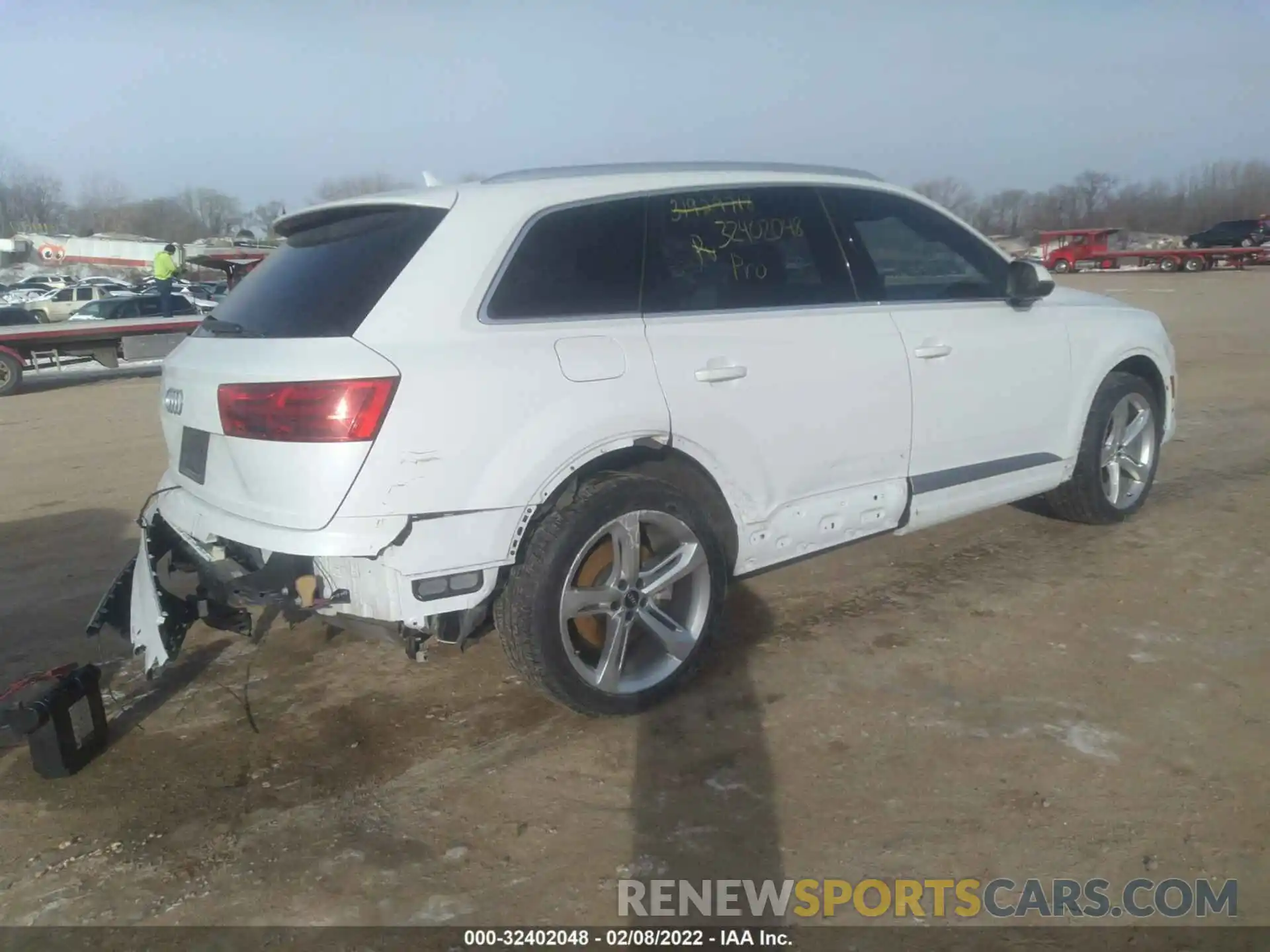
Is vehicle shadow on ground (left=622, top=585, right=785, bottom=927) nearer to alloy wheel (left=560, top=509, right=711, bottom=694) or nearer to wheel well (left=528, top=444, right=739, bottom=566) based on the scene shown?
alloy wheel (left=560, top=509, right=711, bottom=694)

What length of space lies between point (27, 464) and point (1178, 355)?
514 inches

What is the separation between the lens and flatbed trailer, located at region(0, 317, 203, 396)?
1366 cm

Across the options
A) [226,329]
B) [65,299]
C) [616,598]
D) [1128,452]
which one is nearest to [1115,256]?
[65,299]

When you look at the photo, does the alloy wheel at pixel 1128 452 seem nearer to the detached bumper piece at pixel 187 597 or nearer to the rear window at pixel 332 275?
the rear window at pixel 332 275

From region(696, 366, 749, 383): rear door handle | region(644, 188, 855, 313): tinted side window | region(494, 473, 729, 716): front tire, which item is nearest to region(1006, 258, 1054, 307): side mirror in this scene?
region(644, 188, 855, 313): tinted side window

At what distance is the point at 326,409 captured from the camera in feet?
9.53

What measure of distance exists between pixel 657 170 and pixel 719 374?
0.86 meters

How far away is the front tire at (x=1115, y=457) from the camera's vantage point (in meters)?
5.10

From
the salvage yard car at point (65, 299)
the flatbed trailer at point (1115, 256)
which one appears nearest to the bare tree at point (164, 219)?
the salvage yard car at point (65, 299)

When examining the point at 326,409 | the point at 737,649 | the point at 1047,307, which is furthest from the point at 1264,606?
the point at 326,409

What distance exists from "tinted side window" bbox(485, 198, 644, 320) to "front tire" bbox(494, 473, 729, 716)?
23.8 inches

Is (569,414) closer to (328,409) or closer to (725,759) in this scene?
(328,409)

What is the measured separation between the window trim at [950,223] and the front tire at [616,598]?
4.47 feet

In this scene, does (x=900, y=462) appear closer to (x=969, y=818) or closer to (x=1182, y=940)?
(x=969, y=818)
